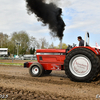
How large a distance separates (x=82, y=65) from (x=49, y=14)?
5.40 m

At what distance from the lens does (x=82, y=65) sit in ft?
16.7

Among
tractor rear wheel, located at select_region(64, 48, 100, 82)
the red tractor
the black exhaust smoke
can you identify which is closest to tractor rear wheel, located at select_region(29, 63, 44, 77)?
the red tractor

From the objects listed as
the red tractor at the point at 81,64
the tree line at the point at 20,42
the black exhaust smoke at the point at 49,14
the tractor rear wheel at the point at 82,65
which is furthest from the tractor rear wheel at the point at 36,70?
the tree line at the point at 20,42

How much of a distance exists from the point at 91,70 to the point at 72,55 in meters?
0.89

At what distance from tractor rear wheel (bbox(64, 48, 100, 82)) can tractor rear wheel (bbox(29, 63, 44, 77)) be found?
151cm

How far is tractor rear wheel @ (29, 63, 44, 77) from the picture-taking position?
20.6 feet

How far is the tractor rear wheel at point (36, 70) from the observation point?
20.6 ft

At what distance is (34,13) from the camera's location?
920cm

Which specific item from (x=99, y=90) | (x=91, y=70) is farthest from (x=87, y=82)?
Result: (x=99, y=90)

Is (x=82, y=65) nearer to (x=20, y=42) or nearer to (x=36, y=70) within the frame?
(x=36, y=70)

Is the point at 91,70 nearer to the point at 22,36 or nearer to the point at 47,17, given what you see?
the point at 47,17

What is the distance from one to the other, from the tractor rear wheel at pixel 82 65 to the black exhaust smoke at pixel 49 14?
4632mm

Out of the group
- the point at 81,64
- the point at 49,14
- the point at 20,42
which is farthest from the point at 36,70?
the point at 20,42

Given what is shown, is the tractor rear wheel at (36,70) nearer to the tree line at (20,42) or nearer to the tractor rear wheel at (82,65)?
the tractor rear wheel at (82,65)
